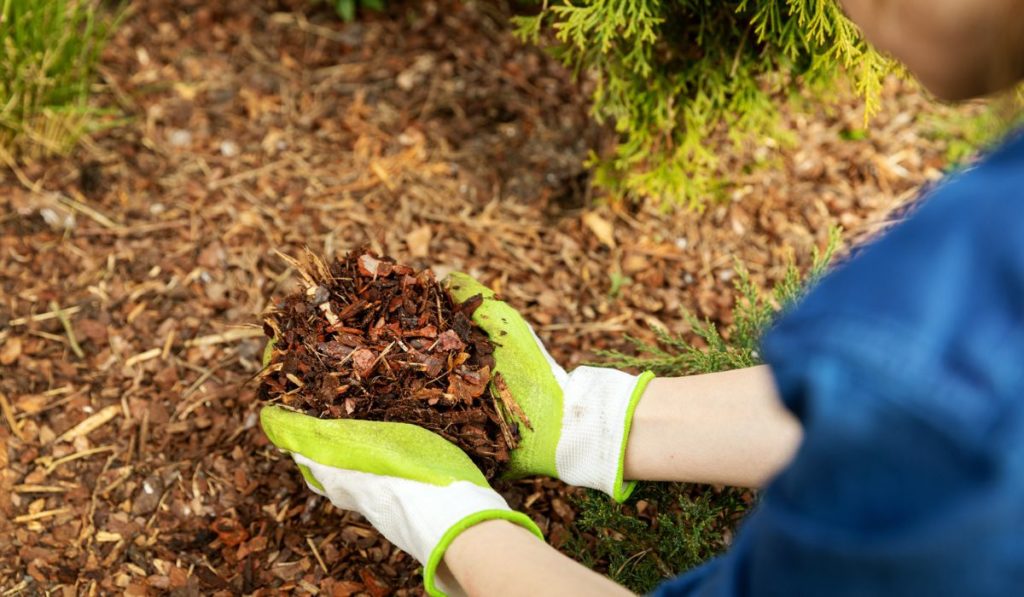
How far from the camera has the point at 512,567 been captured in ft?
4.86

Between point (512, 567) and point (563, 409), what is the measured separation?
56 cm

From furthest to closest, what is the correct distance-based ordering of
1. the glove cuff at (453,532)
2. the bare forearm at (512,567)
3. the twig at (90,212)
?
the twig at (90,212) < the glove cuff at (453,532) < the bare forearm at (512,567)

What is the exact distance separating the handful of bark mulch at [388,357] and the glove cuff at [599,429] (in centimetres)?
12

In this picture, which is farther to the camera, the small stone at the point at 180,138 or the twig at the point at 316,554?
the small stone at the point at 180,138

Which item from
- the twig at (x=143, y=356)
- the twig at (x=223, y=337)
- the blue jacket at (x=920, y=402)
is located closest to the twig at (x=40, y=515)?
the twig at (x=143, y=356)

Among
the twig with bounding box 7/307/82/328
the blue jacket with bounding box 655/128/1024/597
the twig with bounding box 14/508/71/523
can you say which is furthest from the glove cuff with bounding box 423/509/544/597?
the twig with bounding box 7/307/82/328

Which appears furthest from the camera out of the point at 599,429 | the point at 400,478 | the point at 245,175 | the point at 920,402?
the point at 245,175

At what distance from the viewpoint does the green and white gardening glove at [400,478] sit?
1615 mm

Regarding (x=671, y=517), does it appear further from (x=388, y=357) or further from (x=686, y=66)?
(x=686, y=66)

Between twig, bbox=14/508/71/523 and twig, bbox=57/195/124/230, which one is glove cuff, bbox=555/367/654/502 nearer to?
twig, bbox=14/508/71/523

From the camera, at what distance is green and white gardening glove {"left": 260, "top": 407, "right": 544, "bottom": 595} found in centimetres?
162

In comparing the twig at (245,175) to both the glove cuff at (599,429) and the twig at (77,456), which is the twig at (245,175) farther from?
the glove cuff at (599,429)

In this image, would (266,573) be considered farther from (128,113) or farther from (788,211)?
(788,211)

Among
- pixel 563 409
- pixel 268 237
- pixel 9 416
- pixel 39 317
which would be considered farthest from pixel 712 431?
pixel 39 317
